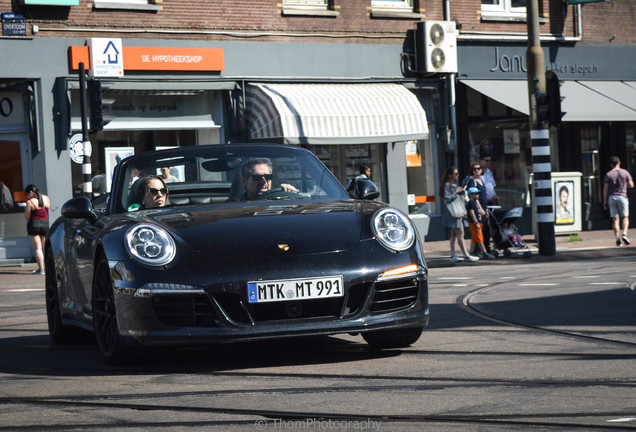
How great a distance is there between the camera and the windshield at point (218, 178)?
26.2ft

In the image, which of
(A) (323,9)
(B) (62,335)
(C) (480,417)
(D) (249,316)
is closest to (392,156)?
(A) (323,9)

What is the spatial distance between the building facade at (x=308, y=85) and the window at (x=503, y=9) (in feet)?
0.10

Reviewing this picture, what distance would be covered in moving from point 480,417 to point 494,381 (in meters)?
1.08

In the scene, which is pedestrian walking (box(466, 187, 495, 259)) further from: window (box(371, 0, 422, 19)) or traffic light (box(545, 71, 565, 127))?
window (box(371, 0, 422, 19))

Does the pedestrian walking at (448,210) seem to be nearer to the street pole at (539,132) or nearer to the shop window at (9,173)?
the street pole at (539,132)

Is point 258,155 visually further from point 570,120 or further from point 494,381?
point 570,120

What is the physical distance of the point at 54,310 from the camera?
30.0 feet

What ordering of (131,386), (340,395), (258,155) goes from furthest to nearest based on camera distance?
(258,155) < (131,386) < (340,395)

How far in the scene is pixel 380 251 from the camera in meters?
7.01

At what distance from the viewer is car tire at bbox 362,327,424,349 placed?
7441mm

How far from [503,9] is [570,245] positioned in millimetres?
6781

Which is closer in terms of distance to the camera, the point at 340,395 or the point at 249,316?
the point at 340,395

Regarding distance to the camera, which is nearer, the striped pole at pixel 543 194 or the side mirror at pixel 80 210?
the side mirror at pixel 80 210

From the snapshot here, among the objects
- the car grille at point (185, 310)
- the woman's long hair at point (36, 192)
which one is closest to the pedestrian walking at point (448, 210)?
the woman's long hair at point (36, 192)
